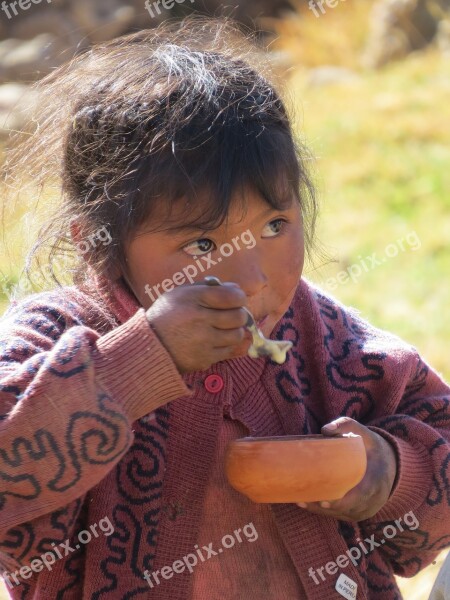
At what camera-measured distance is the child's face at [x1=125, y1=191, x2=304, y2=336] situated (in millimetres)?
1781

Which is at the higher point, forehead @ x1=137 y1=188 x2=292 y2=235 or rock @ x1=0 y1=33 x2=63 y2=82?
forehead @ x1=137 y1=188 x2=292 y2=235

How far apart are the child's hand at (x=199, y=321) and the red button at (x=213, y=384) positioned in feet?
1.05

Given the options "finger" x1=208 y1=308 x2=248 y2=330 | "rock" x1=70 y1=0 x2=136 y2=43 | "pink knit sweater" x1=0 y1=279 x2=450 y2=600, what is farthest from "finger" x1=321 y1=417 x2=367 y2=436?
"rock" x1=70 y1=0 x2=136 y2=43

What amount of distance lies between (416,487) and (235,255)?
67 cm

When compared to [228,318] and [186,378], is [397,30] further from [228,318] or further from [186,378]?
[228,318]

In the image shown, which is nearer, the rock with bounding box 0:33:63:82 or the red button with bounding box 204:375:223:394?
the red button with bounding box 204:375:223:394

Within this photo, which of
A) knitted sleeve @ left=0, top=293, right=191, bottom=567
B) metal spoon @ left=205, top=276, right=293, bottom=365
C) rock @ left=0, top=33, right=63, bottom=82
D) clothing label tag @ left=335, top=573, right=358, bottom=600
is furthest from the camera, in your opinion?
rock @ left=0, top=33, right=63, bottom=82

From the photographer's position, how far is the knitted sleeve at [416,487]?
2.03 m

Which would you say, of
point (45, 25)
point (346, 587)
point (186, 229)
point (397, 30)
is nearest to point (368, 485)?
point (346, 587)

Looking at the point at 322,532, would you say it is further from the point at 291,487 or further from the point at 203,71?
the point at 203,71

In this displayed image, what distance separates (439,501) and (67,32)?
7.26 m

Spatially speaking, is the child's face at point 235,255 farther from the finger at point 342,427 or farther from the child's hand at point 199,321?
the finger at point 342,427

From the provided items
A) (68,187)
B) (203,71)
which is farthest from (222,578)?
(203,71)

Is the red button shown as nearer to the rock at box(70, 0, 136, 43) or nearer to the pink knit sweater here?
the pink knit sweater
